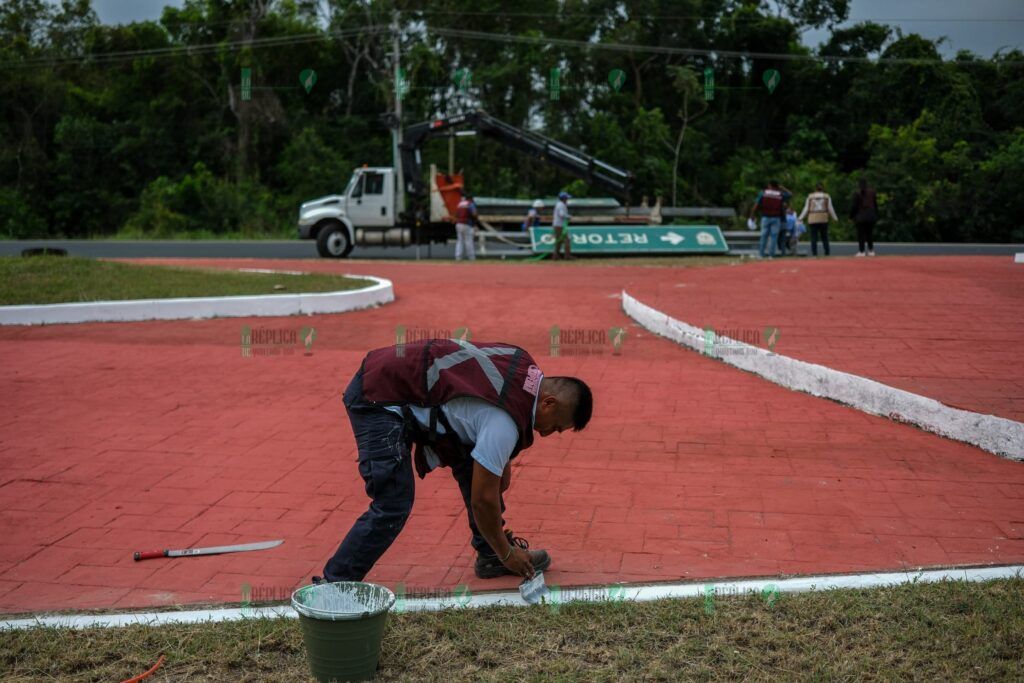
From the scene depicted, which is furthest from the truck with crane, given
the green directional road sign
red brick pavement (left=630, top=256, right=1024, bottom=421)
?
red brick pavement (left=630, top=256, right=1024, bottom=421)

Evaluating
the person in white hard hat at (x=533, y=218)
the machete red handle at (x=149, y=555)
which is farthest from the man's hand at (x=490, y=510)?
the person in white hard hat at (x=533, y=218)

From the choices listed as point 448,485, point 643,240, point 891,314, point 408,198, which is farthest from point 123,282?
point 408,198

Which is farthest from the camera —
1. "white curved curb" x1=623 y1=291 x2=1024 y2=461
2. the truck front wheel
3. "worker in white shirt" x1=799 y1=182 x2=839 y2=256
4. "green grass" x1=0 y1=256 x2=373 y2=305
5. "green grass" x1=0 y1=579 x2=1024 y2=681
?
the truck front wheel

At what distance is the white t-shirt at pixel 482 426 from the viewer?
11.9 ft

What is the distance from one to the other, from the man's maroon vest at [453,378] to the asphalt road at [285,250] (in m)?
19.5

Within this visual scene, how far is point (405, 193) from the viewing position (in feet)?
87.7

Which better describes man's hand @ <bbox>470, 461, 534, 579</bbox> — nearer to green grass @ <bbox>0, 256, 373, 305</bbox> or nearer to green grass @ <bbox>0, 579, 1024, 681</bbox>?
green grass @ <bbox>0, 579, 1024, 681</bbox>

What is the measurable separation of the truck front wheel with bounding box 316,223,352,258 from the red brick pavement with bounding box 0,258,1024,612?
48.0 feet

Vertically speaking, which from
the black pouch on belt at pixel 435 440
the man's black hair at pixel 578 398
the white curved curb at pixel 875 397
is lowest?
the white curved curb at pixel 875 397

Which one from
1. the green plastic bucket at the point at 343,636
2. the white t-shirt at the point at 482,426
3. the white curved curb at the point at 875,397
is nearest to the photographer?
the green plastic bucket at the point at 343,636

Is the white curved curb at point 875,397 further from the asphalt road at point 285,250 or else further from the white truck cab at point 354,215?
the white truck cab at point 354,215

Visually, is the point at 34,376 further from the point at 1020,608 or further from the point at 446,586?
the point at 1020,608

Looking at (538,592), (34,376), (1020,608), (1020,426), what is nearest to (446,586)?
(538,592)

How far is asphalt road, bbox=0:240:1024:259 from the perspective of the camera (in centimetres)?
2430
